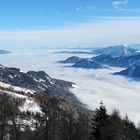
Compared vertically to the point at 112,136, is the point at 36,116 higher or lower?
lower

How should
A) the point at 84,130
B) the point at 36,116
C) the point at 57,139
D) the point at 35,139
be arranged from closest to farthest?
the point at 35,139
the point at 57,139
the point at 84,130
the point at 36,116

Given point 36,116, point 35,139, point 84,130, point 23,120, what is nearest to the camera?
point 35,139

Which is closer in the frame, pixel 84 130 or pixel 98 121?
pixel 98 121

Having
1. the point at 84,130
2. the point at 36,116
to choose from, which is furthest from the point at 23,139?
the point at 36,116

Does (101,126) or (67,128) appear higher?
(101,126)

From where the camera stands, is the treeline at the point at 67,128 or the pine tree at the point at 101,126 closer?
the pine tree at the point at 101,126

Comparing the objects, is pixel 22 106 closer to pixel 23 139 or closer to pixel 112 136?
pixel 23 139

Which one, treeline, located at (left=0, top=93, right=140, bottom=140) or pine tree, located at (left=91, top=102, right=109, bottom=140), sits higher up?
pine tree, located at (left=91, top=102, right=109, bottom=140)

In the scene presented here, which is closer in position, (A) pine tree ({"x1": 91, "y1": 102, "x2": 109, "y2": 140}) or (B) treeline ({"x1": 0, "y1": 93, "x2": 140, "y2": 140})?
(A) pine tree ({"x1": 91, "y1": 102, "x2": 109, "y2": 140})

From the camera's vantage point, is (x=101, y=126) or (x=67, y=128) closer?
(x=101, y=126)

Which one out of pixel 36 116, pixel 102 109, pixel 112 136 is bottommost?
pixel 36 116

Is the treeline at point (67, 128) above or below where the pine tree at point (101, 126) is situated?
below
